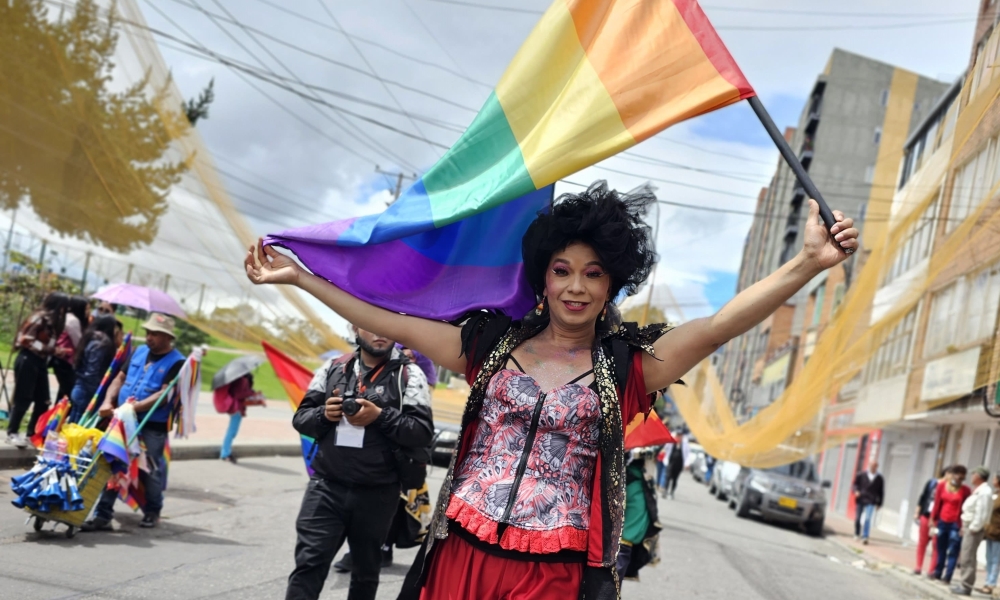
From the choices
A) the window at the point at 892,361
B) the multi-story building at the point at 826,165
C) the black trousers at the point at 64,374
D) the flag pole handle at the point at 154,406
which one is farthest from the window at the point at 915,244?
the multi-story building at the point at 826,165

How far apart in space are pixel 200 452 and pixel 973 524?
11.4 meters

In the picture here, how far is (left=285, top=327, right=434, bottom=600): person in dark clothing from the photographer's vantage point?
5176 mm

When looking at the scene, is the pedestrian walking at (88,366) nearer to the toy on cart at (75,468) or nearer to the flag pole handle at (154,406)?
the toy on cart at (75,468)

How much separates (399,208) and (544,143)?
1.90ft

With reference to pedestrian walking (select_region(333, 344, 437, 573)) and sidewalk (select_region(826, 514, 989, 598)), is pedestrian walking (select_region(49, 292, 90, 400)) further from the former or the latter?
sidewalk (select_region(826, 514, 989, 598))

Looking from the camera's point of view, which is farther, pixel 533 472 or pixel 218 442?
pixel 218 442

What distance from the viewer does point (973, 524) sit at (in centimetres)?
1487

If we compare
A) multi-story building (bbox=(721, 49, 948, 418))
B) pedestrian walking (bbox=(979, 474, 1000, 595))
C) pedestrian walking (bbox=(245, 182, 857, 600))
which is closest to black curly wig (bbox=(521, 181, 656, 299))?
pedestrian walking (bbox=(245, 182, 857, 600))

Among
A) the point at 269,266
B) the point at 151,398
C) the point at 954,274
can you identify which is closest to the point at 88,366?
the point at 151,398

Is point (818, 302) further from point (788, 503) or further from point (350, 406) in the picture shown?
point (350, 406)

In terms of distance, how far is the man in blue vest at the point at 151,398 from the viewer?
8344 millimetres

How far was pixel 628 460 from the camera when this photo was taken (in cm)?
712

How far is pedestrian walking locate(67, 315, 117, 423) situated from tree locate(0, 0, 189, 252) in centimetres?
109

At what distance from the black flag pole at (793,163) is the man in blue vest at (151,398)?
20.8 feet
